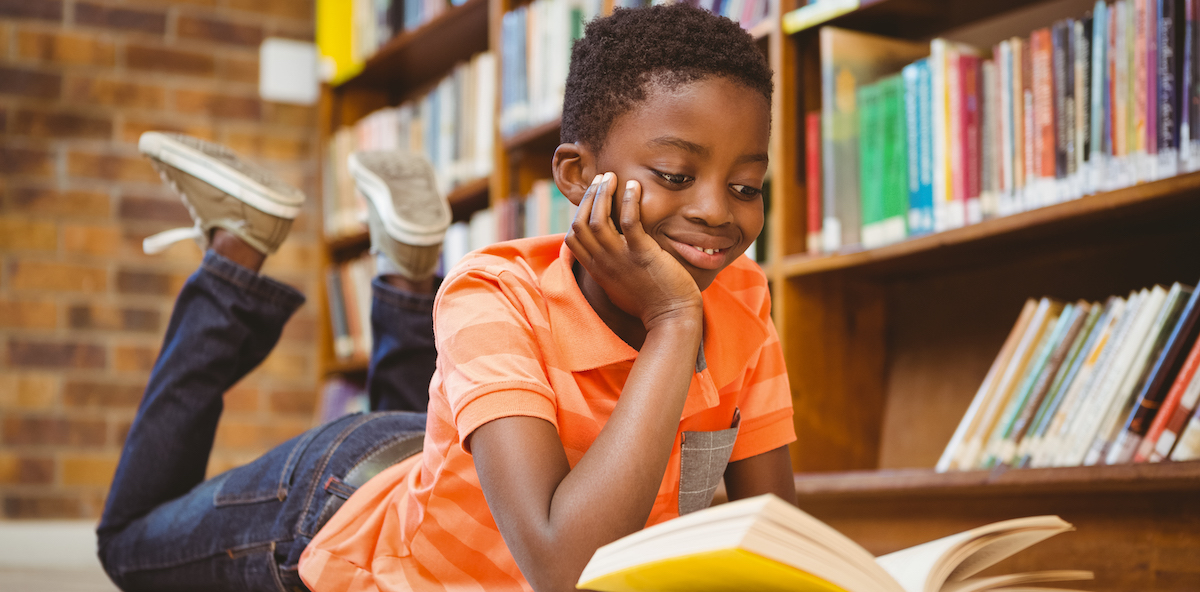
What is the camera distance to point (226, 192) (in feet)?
5.17

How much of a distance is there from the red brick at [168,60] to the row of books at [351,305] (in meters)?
0.71

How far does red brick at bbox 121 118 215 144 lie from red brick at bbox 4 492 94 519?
1006mm

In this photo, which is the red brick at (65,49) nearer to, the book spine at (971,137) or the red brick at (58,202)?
the red brick at (58,202)

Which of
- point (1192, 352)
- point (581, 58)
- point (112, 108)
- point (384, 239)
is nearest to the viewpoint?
point (581, 58)

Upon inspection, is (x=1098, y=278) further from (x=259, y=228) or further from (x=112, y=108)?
(x=112, y=108)

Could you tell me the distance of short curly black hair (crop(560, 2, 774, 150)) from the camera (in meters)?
0.89

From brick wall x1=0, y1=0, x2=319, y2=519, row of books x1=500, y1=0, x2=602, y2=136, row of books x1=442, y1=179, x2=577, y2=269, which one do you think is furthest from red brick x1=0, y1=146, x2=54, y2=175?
row of books x1=500, y1=0, x2=602, y2=136

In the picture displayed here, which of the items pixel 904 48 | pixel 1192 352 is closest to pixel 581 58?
pixel 1192 352

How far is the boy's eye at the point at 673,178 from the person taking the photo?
2.86ft

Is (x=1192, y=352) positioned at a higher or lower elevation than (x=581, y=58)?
lower

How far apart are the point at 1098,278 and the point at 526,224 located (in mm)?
1256

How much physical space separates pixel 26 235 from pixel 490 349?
2.45 meters

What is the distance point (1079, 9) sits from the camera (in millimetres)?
1693

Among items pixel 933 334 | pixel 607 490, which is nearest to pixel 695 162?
pixel 607 490
